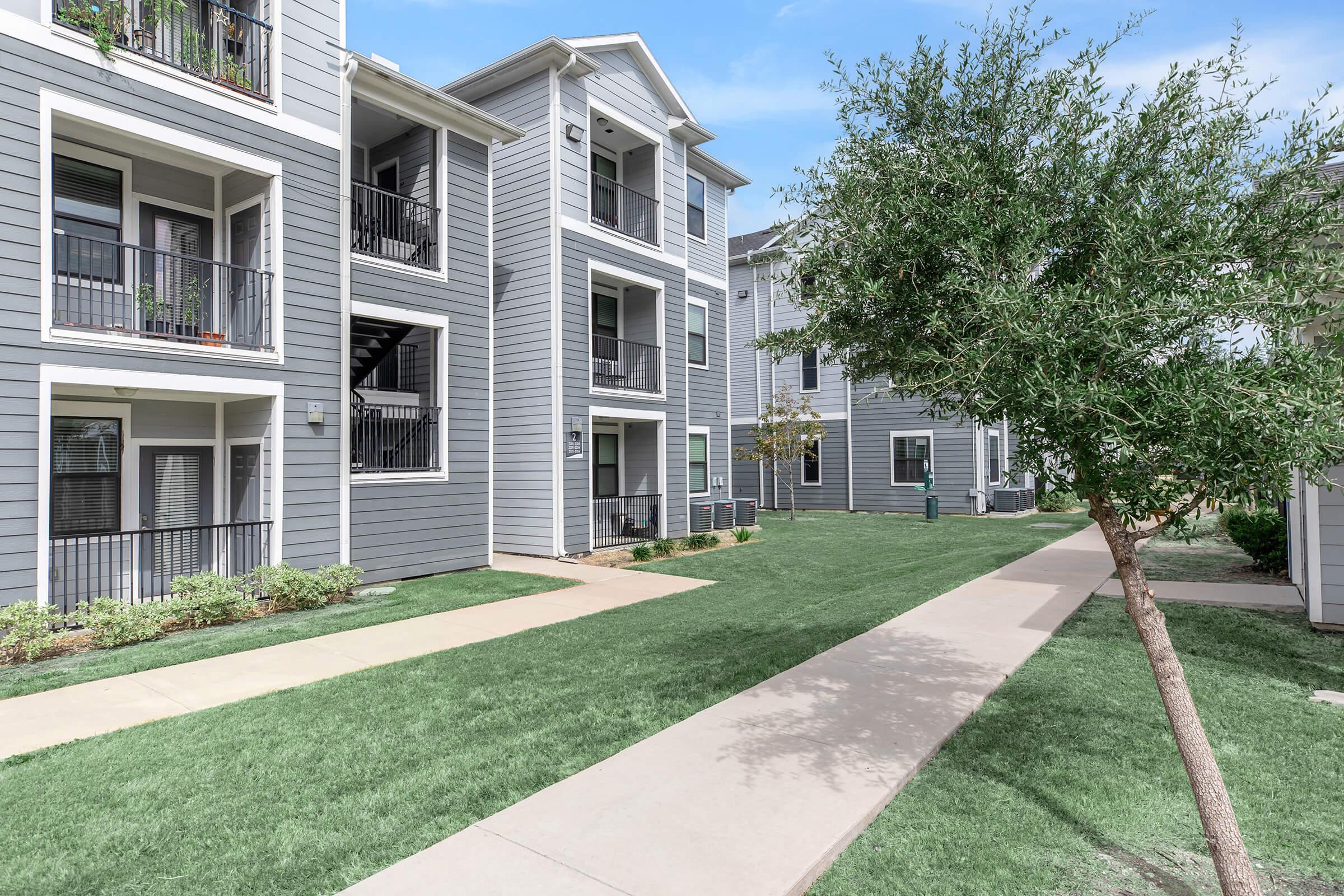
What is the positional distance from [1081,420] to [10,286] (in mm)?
9764

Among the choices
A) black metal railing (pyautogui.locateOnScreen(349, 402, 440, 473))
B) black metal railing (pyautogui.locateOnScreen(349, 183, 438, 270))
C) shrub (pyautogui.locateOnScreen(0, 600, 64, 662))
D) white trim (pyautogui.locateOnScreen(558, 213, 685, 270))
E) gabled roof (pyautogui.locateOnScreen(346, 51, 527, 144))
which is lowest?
shrub (pyautogui.locateOnScreen(0, 600, 64, 662))

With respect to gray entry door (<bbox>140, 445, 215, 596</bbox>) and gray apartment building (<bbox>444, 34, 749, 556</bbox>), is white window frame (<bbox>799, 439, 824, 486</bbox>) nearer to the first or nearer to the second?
gray apartment building (<bbox>444, 34, 749, 556</bbox>)

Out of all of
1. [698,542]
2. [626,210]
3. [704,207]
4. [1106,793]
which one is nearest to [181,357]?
[698,542]

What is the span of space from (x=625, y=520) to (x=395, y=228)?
24.2 ft

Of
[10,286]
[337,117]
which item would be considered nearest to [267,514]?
[10,286]

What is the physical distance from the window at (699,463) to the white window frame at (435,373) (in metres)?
7.53

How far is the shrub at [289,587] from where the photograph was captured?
29.8 ft

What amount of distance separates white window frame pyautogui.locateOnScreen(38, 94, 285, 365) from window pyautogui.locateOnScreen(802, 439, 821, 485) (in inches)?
749

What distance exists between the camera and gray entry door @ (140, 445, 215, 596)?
30.6ft

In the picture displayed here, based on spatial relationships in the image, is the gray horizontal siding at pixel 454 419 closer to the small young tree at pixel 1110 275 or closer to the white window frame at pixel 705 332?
the white window frame at pixel 705 332

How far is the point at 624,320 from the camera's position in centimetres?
1688

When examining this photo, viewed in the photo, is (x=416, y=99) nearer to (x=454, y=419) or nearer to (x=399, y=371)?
(x=454, y=419)

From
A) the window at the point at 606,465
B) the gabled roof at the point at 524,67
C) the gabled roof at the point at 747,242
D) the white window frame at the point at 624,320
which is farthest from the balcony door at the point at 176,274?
the gabled roof at the point at 747,242

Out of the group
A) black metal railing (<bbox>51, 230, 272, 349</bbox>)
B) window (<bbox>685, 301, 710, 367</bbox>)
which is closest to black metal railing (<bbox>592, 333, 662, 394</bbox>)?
window (<bbox>685, 301, 710, 367</bbox>)
